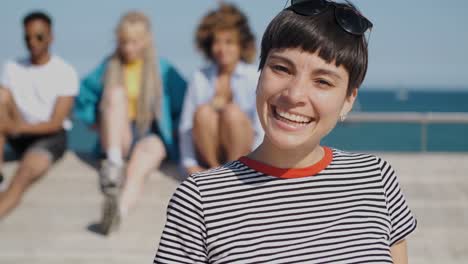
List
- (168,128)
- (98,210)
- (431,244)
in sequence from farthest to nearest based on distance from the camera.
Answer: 1. (168,128)
2. (98,210)
3. (431,244)

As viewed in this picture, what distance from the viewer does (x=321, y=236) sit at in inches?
61.1

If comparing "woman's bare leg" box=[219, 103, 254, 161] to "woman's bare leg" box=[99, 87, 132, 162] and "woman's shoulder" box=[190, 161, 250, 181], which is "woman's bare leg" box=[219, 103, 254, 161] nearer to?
"woman's bare leg" box=[99, 87, 132, 162]

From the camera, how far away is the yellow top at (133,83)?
5.06 metres

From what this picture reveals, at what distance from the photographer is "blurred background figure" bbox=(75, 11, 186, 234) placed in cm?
486

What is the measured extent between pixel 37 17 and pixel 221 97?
1552 millimetres

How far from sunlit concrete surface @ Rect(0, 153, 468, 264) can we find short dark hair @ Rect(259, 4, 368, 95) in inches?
101

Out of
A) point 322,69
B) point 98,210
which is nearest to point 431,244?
point 98,210

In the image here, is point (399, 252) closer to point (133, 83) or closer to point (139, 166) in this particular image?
point (139, 166)

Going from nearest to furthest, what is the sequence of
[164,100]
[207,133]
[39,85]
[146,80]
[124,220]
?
1. [124,220]
2. [207,133]
3. [146,80]
4. [164,100]
5. [39,85]

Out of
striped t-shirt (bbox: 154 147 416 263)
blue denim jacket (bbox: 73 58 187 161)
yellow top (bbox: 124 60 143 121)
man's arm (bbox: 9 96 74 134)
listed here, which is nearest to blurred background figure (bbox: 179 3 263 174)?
blue denim jacket (bbox: 73 58 187 161)

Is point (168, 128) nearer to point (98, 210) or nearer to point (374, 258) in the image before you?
point (98, 210)

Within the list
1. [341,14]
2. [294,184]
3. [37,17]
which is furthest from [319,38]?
[37,17]

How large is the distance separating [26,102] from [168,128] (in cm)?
116

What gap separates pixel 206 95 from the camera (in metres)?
4.88
